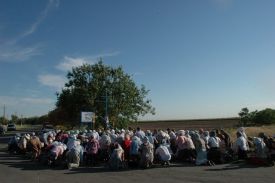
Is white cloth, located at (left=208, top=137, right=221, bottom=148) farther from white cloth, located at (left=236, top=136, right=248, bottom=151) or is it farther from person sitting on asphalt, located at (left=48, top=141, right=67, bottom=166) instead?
person sitting on asphalt, located at (left=48, top=141, right=67, bottom=166)

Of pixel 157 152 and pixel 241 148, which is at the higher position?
pixel 241 148

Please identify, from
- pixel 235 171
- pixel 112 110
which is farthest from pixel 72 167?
pixel 112 110

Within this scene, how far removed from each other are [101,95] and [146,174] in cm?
3270

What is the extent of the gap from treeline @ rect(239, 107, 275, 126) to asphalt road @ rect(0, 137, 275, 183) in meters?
47.7

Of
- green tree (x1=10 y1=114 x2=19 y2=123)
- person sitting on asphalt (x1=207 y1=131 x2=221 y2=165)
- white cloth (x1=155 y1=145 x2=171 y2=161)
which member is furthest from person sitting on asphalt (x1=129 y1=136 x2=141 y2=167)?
green tree (x1=10 y1=114 x2=19 y2=123)

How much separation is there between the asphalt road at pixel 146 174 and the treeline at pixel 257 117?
4775 cm

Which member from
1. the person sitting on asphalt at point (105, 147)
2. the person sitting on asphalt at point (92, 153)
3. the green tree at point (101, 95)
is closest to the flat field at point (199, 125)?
the green tree at point (101, 95)

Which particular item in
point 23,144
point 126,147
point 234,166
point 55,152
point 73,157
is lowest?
point 234,166

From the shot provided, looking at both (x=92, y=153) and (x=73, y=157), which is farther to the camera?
(x=92, y=153)

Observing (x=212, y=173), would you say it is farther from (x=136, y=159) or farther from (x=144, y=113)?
(x=144, y=113)

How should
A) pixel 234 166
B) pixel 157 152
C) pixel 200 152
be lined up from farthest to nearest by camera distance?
pixel 157 152, pixel 200 152, pixel 234 166

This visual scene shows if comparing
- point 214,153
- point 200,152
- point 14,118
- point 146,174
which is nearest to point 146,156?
point 146,174

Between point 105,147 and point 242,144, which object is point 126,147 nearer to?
point 105,147

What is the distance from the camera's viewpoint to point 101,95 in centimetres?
4897
